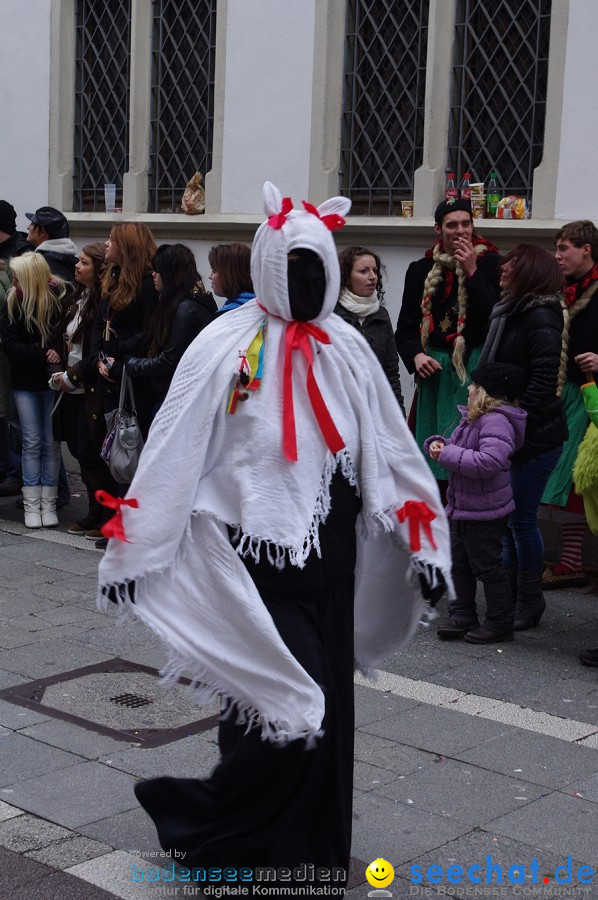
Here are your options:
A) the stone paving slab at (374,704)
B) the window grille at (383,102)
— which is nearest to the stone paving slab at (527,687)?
the stone paving slab at (374,704)

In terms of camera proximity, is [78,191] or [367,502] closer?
[367,502]

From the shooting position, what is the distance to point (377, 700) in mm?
5777

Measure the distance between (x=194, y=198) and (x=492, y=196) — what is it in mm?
3117

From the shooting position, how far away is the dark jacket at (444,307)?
25.6 feet

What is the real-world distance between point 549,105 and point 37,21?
6.05 m

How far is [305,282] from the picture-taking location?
3.77 m

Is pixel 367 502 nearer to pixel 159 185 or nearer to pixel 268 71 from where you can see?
pixel 268 71

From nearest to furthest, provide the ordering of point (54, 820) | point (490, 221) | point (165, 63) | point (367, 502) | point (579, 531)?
point (367, 502)
point (54, 820)
point (579, 531)
point (490, 221)
point (165, 63)

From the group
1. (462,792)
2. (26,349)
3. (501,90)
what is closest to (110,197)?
(26,349)

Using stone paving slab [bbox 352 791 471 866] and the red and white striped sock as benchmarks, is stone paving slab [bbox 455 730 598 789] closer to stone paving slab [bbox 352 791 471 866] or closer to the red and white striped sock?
stone paving slab [bbox 352 791 471 866]

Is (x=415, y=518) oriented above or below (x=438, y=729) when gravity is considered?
above

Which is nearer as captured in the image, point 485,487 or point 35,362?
point 485,487

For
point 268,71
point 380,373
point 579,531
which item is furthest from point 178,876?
point 268,71

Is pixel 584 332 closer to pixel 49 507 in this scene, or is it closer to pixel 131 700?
pixel 131 700
